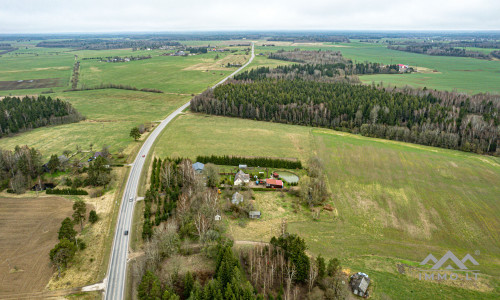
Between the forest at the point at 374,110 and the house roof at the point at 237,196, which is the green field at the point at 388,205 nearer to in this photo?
the house roof at the point at 237,196

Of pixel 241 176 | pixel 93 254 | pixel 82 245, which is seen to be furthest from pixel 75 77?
pixel 93 254

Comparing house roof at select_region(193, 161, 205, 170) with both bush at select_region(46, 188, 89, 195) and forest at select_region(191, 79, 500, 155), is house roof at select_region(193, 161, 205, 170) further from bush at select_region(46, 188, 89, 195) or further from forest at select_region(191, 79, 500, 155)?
forest at select_region(191, 79, 500, 155)

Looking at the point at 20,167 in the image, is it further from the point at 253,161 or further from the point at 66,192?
the point at 253,161

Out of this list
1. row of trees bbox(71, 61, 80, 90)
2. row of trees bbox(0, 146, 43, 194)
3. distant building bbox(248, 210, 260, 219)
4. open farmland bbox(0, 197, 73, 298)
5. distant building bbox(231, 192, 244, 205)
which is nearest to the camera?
open farmland bbox(0, 197, 73, 298)

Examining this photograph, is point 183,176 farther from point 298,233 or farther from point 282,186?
point 298,233

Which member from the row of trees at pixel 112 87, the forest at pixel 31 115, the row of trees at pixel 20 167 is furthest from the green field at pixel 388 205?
the row of trees at pixel 112 87

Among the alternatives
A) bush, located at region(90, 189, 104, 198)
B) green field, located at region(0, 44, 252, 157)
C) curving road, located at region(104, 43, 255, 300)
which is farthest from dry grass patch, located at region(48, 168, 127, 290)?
green field, located at region(0, 44, 252, 157)
